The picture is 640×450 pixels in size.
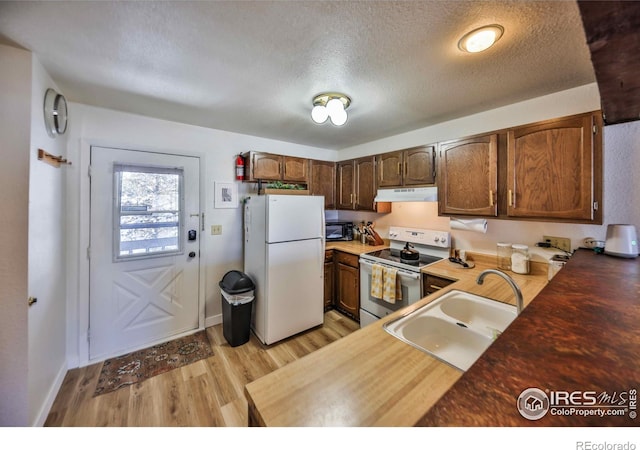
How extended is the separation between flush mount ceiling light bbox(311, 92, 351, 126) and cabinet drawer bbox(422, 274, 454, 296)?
60.1 inches

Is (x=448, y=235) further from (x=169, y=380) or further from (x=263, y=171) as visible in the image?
(x=169, y=380)

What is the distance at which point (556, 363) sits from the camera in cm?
51

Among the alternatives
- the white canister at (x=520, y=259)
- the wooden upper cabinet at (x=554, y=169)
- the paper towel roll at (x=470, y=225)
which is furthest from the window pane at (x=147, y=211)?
the white canister at (x=520, y=259)

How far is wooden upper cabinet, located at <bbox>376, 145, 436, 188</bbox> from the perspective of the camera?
2.29 metres

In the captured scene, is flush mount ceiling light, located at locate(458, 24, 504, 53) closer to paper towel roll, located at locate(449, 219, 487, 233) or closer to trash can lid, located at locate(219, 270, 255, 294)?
paper towel roll, located at locate(449, 219, 487, 233)

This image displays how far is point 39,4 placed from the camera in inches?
40.1

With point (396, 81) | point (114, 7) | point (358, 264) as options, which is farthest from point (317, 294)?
point (114, 7)

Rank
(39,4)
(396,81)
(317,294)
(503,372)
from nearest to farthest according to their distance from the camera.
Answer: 1. (503,372)
2. (39,4)
3. (396,81)
4. (317,294)

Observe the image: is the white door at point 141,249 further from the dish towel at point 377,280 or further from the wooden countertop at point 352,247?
the dish towel at point 377,280

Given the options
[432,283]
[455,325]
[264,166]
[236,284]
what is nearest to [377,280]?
[432,283]

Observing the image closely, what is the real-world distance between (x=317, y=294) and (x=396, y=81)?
7.07 ft

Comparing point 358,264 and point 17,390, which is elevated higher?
point 358,264

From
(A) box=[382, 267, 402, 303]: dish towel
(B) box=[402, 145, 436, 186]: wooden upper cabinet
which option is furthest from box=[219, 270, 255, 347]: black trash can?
(B) box=[402, 145, 436, 186]: wooden upper cabinet

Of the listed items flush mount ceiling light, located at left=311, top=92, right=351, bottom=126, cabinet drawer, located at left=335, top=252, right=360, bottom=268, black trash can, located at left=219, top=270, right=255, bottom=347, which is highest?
flush mount ceiling light, located at left=311, top=92, right=351, bottom=126
